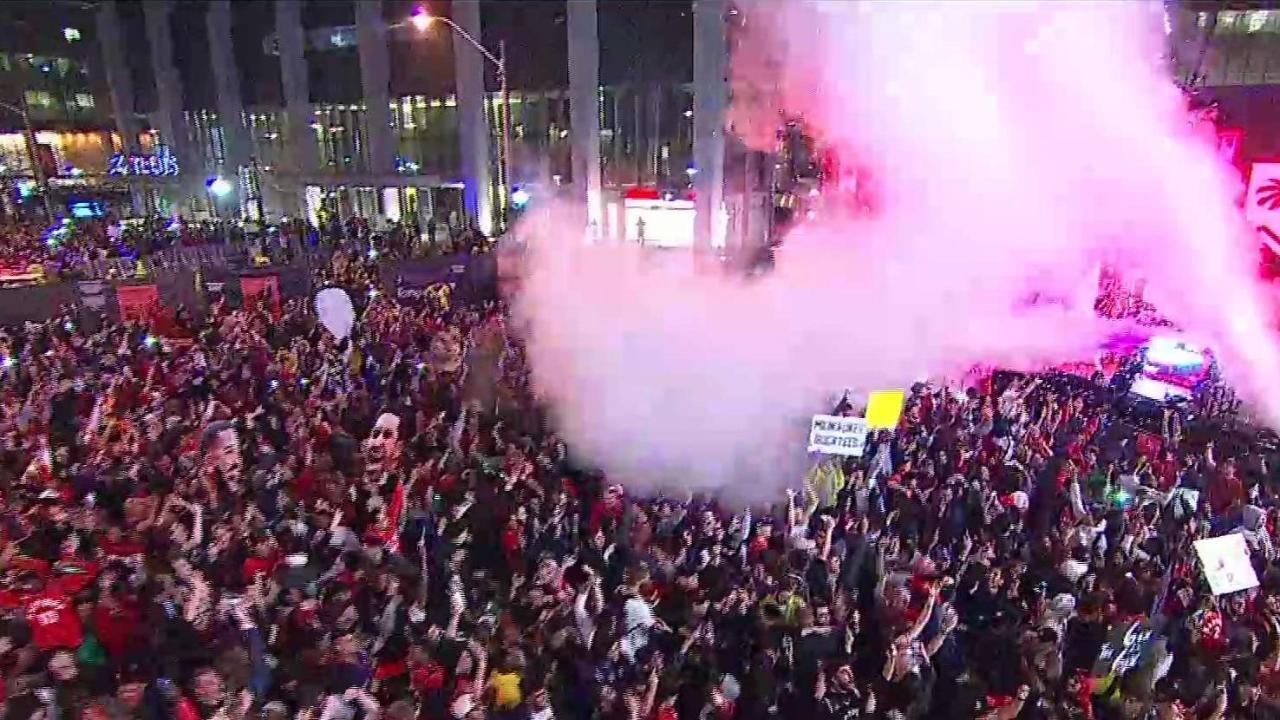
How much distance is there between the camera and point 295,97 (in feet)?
96.6

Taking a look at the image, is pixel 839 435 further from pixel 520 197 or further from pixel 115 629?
pixel 520 197

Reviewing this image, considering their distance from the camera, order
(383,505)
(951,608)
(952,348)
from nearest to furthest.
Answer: (951,608), (383,505), (952,348)

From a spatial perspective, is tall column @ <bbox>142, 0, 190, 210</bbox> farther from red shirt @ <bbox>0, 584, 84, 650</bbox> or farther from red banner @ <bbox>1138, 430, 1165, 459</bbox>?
red banner @ <bbox>1138, 430, 1165, 459</bbox>

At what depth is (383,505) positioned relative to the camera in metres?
6.71

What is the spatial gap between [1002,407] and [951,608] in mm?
3924

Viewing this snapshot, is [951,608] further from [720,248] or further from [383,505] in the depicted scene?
[720,248]

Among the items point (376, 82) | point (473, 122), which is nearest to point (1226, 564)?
point (473, 122)

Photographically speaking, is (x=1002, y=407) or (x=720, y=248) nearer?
(x=1002, y=407)

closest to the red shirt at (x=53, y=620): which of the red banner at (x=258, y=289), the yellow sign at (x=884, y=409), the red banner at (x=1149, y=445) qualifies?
the yellow sign at (x=884, y=409)

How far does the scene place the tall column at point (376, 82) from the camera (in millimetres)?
26891

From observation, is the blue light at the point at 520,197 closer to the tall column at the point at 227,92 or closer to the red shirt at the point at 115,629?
the tall column at the point at 227,92

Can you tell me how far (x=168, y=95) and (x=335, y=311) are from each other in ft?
87.8

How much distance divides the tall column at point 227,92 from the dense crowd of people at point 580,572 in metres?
24.9

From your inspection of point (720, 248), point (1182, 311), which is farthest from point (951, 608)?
point (720, 248)
